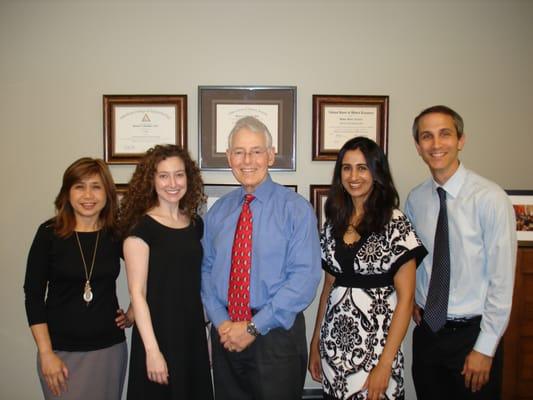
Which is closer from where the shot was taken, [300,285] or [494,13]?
[300,285]

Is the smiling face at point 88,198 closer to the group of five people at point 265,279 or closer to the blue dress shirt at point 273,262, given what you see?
the group of five people at point 265,279

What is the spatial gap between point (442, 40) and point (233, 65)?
1366 millimetres

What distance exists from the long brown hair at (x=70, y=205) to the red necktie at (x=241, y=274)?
62cm

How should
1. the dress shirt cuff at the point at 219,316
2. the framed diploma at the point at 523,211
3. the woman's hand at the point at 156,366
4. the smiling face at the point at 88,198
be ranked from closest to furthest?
1. the woman's hand at the point at 156,366
2. the dress shirt cuff at the point at 219,316
3. the smiling face at the point at 88,198
4. the framed diploma at the point at 523,211

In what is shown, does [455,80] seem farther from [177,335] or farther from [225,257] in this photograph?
[177,335]

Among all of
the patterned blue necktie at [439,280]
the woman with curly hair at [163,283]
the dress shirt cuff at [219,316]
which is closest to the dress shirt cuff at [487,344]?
the patterned blue necktie at [439,280]

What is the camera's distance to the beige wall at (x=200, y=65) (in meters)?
2.38

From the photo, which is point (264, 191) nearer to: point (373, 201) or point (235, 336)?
point (373, 201)

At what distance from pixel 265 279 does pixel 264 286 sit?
0.03 m

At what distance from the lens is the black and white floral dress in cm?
157

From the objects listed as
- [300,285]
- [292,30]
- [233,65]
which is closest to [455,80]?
[292,30]

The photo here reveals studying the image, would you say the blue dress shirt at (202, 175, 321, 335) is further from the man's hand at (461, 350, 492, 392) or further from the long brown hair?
the man's hand at (461, 350, 492, 392)

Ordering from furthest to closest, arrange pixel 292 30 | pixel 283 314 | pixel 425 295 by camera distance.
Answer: pixel 292 30 < pixel 425 295 < pixel 283 314

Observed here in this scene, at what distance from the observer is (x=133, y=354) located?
159 centimetres
